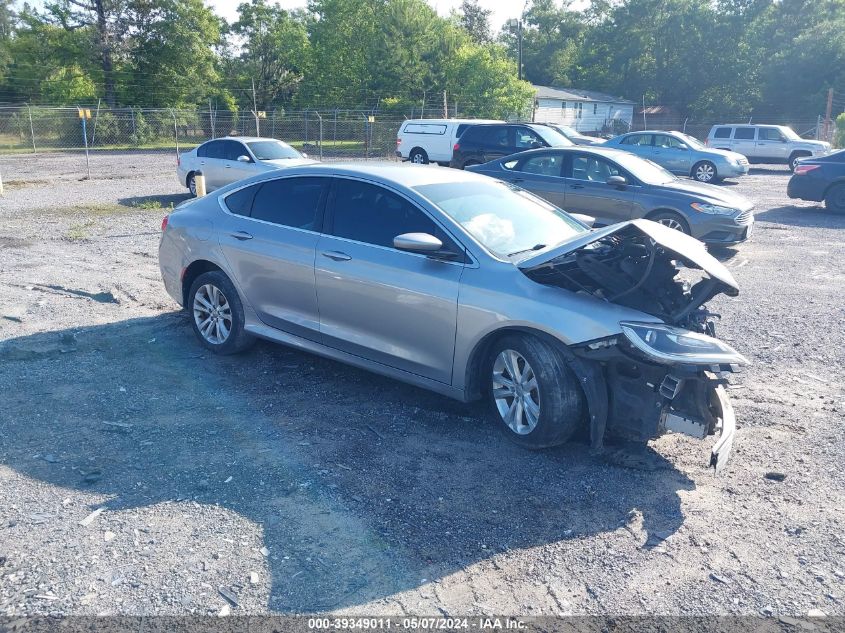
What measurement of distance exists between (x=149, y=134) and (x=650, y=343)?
4000cm

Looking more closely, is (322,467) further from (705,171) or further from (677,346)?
(705,171)

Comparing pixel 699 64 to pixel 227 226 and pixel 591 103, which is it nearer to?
pixel 591 103

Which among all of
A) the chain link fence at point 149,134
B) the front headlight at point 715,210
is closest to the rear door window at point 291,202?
the front headlight at point 715,210

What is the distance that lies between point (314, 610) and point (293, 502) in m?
0.92

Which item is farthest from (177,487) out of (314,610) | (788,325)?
(788,325)

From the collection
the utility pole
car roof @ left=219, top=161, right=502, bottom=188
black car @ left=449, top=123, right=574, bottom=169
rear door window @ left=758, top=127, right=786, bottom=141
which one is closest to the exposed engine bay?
car roof @ left=219, top=161, right=502, bottom=188

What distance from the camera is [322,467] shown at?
4.38 m

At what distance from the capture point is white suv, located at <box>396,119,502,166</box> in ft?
79.3

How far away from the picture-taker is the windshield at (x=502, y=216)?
512 cm

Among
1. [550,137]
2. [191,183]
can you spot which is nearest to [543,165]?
[550,137]

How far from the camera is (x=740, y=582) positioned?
338cm

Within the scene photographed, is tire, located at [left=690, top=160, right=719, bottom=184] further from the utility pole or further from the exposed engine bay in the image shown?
the utility pole

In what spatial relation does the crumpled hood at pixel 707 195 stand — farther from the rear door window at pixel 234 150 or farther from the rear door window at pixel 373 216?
the rear door window at pixel 234 150

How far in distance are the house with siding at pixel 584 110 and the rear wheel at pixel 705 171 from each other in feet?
95.1
